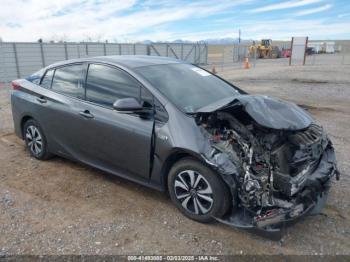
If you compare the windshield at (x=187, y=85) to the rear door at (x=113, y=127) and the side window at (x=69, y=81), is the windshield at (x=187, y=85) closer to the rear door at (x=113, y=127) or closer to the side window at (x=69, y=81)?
the rear door at (x=113, y=127)

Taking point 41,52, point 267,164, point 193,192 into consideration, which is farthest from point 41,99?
point 41,52

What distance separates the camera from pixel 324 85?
552 inches

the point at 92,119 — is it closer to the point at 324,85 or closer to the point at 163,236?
the point at 163,236

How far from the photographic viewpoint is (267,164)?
2.99 meters

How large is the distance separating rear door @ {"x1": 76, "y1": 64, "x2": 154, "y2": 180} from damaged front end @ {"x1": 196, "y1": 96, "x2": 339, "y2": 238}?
2.36 ft

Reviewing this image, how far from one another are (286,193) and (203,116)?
1.06 m

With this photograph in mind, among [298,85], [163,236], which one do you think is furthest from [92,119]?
[298,85]

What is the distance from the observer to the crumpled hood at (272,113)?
3.11 m

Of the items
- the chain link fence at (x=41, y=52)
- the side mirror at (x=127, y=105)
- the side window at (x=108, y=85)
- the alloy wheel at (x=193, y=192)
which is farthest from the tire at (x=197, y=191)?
the chain link fence at (x=41, y=52)

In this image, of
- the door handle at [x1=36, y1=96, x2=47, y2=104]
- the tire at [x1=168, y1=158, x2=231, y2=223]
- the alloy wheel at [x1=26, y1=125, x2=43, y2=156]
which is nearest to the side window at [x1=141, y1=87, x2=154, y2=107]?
the tire at [x1=168, y1=158, x2=231, y2=223]

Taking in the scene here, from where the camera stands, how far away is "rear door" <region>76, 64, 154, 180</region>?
358 centimetres

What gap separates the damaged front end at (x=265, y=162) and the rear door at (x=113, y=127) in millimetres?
719

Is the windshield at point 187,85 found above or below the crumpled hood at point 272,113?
above

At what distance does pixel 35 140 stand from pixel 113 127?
6.09ft
